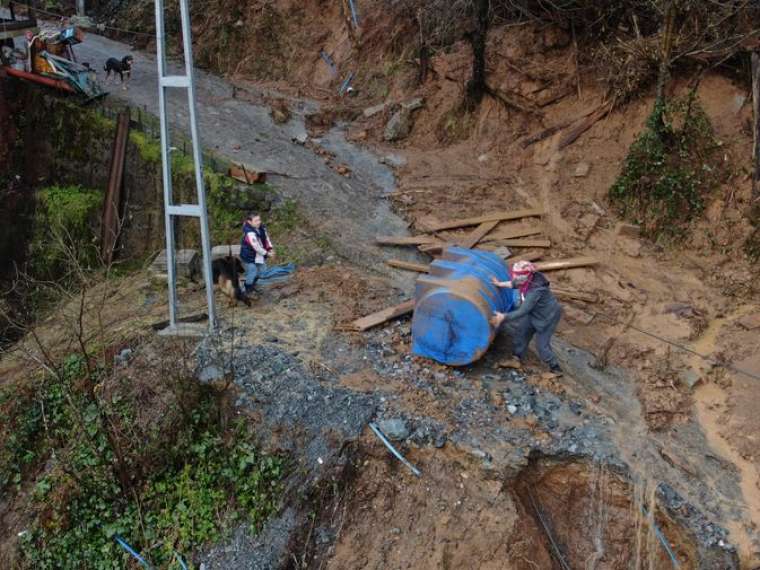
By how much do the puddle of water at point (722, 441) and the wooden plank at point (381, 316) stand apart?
4.18 meters

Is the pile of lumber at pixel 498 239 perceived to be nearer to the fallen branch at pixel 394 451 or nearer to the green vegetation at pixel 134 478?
the fallen branch at pixel 394 451

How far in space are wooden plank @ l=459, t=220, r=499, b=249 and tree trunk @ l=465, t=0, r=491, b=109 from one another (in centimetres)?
455

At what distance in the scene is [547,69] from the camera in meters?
14.6

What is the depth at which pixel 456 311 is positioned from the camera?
26.5 feet

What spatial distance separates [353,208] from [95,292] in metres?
5.22

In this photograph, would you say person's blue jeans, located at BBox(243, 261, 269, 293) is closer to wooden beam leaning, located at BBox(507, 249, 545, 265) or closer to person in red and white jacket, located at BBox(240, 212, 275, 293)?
person in red and white jacket, located at BBox(240, 212, 275, 293)

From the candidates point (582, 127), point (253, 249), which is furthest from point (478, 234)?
point (253, 249)

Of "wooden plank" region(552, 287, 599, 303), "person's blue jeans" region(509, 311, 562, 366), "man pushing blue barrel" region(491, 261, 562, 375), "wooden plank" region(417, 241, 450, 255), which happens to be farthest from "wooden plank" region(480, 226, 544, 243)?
"person's blue jeans" region(509, 311, 562, 366)

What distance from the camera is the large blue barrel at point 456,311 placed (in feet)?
26.3

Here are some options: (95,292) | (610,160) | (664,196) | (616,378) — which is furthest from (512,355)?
(95,292)

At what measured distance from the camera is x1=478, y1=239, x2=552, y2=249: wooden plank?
11781 mm

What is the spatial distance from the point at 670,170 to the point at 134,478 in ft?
34.7

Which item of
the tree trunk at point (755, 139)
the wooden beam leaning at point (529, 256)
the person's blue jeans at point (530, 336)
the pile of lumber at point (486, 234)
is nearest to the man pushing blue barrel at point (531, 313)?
the person's blue jeans at point (530, 336)

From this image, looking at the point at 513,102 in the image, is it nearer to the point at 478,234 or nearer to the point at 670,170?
the point at 670,170
